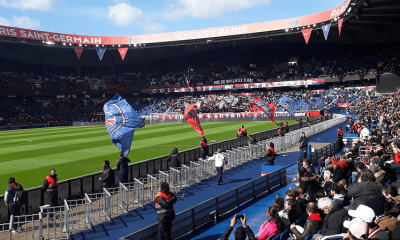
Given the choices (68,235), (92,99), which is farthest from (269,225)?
(92,99)

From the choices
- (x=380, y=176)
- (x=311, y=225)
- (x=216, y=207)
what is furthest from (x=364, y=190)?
(x=216, y=207)

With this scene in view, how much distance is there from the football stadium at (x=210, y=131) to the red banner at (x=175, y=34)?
0.24 m

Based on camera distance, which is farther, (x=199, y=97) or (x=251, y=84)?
(x=199, y=97)

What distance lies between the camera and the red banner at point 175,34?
54.9 metres

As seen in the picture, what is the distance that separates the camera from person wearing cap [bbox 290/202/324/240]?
6.21 metres

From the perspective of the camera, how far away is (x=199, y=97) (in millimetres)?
74562

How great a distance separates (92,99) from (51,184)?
68.3 m

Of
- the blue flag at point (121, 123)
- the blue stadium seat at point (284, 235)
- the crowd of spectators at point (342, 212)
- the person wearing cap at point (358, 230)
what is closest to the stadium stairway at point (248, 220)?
the crowd of spectators at point (342, 212)

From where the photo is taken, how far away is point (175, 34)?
66.5 meters

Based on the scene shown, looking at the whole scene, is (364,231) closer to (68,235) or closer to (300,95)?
(68,235)

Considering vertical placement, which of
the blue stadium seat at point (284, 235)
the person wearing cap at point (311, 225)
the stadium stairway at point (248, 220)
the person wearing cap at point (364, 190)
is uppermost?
the person wearing cap at point (364, 190)

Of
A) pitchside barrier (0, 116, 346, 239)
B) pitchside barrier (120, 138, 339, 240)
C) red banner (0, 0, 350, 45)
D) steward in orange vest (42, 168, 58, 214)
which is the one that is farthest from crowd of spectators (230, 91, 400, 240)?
red banner (0, 0, 350, 45)

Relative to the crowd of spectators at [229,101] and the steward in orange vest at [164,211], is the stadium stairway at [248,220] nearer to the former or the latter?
the steward in orange vest at [164,211]

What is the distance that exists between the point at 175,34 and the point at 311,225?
63.2 metres
